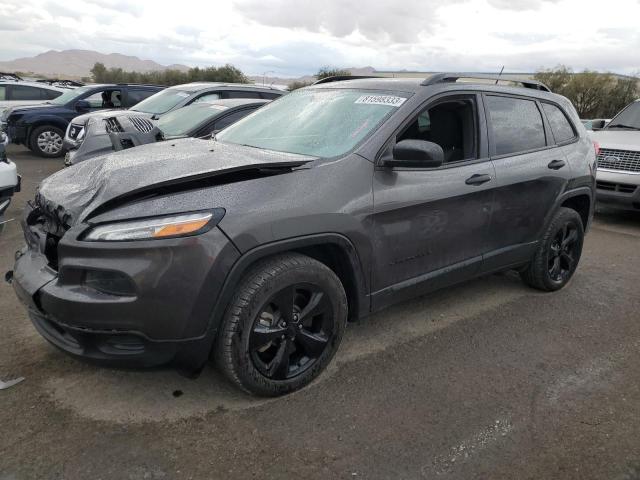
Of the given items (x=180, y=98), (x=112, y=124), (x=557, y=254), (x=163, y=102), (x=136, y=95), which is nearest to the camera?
(x=557, y=254)

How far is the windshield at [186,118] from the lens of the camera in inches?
273

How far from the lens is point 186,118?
734cm

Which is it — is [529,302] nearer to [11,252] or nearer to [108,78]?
[11,252]

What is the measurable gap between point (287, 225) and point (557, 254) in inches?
115

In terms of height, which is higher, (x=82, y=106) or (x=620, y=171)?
(x=82, y=106)

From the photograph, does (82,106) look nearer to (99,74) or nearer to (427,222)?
(427,222)

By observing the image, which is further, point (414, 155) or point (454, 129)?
point (454, 129)

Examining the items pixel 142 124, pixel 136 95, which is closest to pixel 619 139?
pixel 142 124

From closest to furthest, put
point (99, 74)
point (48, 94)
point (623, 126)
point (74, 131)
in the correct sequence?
point (623, 126) < point (74, 131) < point (48, 94) < point (99, 74)

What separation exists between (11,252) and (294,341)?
369cm

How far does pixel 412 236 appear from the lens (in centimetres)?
323

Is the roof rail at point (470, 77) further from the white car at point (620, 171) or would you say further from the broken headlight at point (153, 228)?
the white car at point (620, 171)

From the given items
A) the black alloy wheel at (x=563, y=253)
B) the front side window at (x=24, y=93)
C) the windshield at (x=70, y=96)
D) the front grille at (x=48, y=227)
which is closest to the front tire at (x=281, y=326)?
the front grille at (x=48, y=227)

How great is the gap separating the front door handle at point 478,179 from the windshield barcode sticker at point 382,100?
702mm
